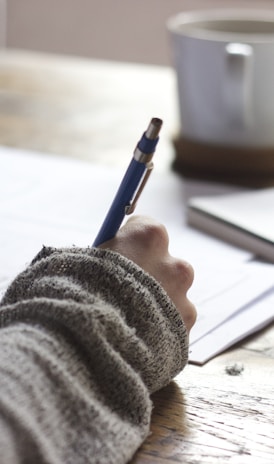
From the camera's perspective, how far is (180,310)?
55 centimetres

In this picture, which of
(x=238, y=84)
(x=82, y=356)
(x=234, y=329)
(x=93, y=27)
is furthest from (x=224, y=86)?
(x=93, y=27)

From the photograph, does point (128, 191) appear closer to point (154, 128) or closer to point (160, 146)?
point (154, 128)

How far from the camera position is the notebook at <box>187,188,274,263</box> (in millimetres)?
773

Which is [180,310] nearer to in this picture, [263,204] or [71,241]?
[71,241]

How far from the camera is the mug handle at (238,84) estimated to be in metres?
0.95

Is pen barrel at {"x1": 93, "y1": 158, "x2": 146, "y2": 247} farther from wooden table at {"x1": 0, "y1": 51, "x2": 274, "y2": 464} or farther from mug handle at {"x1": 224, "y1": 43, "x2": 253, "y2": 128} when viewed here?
mug handle at {"x1": 224, "y1": 43, "x2": 253, "y2": 128}

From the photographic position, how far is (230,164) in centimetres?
102

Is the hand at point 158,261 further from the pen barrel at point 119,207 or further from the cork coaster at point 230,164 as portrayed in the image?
the cork coaster at point 230,164

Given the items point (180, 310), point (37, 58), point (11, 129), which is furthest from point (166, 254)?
point (37, 58)

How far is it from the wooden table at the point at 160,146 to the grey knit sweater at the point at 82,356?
0.02 metres

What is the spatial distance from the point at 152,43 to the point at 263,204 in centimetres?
184

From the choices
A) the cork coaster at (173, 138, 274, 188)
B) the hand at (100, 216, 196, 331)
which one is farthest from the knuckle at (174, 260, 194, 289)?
the cork coaster at (173, 138, 274, 188)

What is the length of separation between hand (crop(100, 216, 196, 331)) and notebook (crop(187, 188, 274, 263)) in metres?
0.21

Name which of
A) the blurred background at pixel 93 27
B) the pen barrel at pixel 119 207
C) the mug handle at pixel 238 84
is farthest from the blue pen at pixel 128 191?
the blurred background at pixel 93 27
